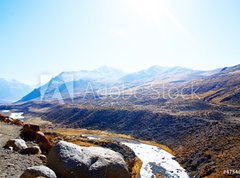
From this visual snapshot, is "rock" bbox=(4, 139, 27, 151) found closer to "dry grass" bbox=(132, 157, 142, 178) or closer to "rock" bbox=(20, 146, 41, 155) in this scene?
"rock" bbox=(20, 146, 41, 155)

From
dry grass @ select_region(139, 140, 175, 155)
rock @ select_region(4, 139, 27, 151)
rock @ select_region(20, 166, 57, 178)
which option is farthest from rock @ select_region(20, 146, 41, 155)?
dry grass @ select_region(139, 140, 175, 155)

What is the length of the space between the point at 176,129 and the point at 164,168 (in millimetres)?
27609

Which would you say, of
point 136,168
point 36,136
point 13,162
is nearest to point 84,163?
point 13,162

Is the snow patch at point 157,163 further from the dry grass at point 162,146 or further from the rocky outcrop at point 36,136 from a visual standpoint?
the rocky outcrop at point 36,136

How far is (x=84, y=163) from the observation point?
17234 mm

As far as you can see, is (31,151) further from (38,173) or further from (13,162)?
(38,173)

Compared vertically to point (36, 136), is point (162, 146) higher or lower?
lower

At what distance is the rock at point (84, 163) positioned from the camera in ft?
55.4

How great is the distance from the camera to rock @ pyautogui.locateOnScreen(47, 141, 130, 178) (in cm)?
1688

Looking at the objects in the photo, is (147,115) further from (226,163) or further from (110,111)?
(226,163)

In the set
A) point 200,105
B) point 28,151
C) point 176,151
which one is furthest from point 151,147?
point 28,151

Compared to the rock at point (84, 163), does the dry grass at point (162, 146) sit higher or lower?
lower

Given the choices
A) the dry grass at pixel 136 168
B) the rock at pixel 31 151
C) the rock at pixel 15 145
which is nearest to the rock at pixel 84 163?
the rock at pixel 31 151

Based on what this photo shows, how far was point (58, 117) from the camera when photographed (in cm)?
14200
